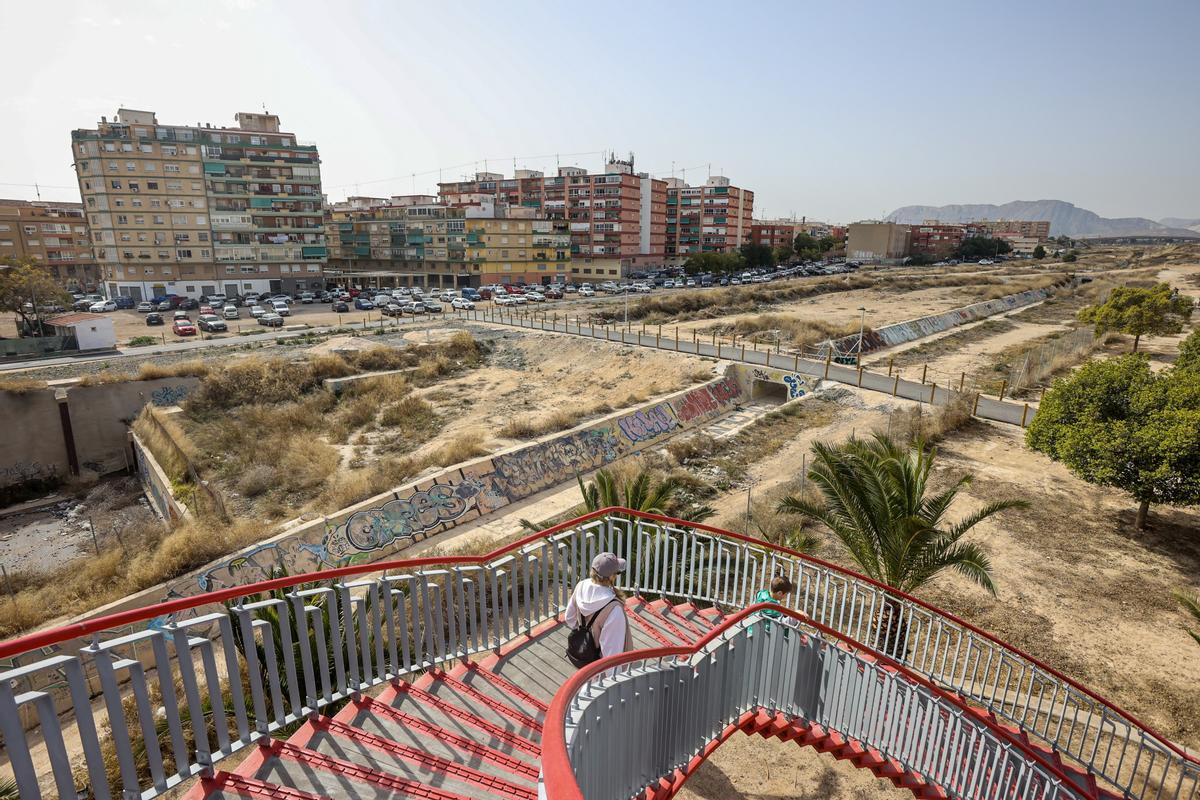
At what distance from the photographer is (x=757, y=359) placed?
110 ft

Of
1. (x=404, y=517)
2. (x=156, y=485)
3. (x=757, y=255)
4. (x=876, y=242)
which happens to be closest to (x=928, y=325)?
(x=404, y=517)

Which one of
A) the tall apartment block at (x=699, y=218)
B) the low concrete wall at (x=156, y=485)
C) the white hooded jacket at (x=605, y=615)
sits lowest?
the low concrete wall at (x=156, y=485)

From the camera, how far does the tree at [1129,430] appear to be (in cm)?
1305

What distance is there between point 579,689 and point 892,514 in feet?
25.6

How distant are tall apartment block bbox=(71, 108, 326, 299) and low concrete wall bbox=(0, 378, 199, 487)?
49.4 meters

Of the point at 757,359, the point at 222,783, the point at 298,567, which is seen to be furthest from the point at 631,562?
the point at 757,359

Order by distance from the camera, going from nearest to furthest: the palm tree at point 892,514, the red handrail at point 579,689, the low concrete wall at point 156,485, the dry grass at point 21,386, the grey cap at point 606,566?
the red handrail at point 579,689 → the grey cap at point 606,566 → the palm tree at point 892,514 → the low concrete wall at point 156,485 → the dry grass at point 21,386

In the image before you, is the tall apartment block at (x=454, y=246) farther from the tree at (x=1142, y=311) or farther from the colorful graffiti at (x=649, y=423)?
the colorful graffiti at (x=649, y=423)

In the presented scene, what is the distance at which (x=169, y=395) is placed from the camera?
31469 millimetres

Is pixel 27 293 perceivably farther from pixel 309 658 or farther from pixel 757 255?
pixel 757 255

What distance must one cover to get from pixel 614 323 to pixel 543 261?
42055 mm

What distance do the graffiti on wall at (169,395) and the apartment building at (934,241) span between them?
165m

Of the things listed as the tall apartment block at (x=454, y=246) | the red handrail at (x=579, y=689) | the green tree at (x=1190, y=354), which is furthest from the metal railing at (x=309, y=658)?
the tall apartment block at (x=454, y=246)

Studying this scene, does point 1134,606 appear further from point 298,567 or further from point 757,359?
point 757,359
